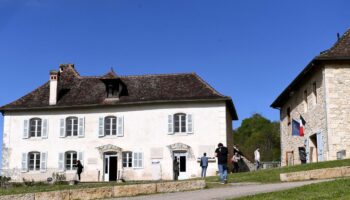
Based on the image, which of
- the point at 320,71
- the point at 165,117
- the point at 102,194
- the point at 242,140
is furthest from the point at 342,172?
the point at 242,140

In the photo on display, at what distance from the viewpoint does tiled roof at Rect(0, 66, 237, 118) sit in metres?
34.4

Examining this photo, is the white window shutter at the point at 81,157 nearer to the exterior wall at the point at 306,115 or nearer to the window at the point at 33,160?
the window at the point at 33,160

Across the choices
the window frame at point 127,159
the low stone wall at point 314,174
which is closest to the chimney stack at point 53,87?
the window frame at point 127,159

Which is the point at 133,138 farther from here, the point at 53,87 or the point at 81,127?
the point at 53,87

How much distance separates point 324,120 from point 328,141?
3.59ft

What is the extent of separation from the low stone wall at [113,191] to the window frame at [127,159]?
61.6 ft

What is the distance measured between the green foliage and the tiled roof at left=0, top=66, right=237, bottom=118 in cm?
2818

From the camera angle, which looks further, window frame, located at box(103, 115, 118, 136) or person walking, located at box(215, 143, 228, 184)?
window frame, located at box(103, 115, 118, 136)

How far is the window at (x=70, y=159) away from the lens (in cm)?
3497

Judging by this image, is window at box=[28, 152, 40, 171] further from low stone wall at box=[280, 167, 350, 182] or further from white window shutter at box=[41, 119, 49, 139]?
low stone wall at box=[280, 167, 350, 182]

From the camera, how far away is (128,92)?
35781 millimetres

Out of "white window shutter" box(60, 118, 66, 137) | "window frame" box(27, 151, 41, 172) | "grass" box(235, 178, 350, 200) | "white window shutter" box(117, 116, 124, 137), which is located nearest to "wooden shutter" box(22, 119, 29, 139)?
"window frame" box(27, 151, 41, 172)

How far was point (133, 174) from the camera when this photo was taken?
33906 millimetres

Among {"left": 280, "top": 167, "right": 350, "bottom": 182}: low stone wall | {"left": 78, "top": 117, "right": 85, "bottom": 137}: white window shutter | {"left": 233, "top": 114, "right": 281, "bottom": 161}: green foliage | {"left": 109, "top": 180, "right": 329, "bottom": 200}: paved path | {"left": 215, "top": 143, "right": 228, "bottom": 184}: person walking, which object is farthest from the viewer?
{"left": 233, "top": 114, "right": 281, "bottom": 161}: green foliage
